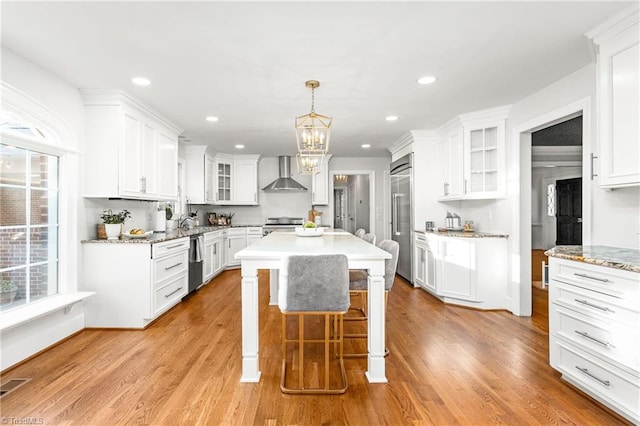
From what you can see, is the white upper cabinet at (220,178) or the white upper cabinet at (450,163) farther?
the white upper cabinet at (220,178)

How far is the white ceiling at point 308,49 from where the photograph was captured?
2018mm

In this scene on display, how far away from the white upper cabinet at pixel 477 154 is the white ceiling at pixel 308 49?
0.96ft

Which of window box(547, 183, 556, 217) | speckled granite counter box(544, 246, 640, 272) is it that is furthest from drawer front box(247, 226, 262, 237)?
window box(547, 183, 556, 217)

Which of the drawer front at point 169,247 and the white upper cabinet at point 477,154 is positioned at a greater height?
the white upper cabinet at point 477,154

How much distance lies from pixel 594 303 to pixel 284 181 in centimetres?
581

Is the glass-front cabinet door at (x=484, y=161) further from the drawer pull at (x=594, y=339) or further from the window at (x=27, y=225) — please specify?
the window at (x=27, y=225)

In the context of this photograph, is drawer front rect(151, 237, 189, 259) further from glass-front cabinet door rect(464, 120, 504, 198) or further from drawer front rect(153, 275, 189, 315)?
glass-front cabinet door rect(464, 120, 504, 198)

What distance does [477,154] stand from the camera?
4.25m

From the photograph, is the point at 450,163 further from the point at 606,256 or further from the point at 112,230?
the point at 112,230

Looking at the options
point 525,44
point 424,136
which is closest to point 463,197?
point 424,136

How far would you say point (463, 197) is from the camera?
171 inches

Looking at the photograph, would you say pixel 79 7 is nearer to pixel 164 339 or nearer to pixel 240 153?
pixel 164 339

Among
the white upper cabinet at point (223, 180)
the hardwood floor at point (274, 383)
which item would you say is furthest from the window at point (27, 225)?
the white upper cabinet at point (223, 180)

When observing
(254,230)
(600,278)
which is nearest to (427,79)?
(600,278)
